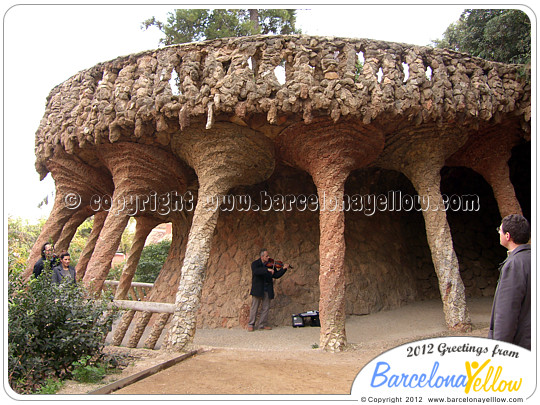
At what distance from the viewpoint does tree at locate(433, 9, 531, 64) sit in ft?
26.1

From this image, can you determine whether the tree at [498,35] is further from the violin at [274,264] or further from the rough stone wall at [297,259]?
the violin at [274,264]

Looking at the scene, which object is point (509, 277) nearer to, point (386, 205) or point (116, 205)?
point (116, 205)

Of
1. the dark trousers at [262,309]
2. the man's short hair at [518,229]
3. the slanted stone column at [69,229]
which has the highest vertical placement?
the slanted stone column at [69,229]

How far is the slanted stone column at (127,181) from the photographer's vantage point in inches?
274

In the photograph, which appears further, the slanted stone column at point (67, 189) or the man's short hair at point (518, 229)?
the slanted stone column at point (67, 189)

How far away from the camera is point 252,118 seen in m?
6.32

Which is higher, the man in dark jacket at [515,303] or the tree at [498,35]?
the tree at [498,35]

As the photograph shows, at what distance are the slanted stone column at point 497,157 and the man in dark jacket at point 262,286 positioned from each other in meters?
3.94

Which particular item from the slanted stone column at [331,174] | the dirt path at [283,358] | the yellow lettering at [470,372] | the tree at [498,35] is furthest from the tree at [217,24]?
the yellow lettering at [470,372]

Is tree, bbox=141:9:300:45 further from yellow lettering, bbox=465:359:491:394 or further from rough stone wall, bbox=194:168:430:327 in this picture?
yellow lettering, bbox=465:359:491:394

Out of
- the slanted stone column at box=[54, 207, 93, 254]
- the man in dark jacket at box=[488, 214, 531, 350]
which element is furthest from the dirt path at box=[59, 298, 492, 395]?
the slanted stone column at box=[54, 207, 93, 254]

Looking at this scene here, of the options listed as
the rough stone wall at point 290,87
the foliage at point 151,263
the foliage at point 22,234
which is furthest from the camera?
the foliage at point 151,263

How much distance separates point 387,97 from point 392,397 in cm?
456
